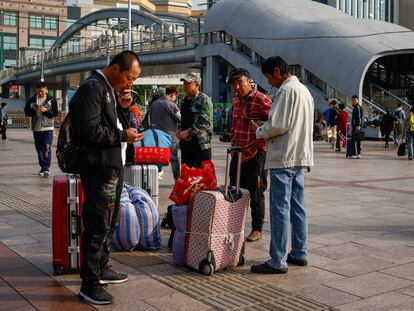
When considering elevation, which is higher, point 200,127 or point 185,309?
point 200,127

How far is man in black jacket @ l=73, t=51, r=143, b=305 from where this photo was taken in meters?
4.02

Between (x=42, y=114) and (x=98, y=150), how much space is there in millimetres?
7183

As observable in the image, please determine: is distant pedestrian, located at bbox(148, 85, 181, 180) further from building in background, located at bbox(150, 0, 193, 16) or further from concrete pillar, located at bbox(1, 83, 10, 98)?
building in background, located at bbox(150, 0, 193, 16)

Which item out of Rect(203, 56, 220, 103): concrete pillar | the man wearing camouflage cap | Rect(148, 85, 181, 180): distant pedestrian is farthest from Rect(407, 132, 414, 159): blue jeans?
Rect(203, 56, 220, 103): concrete pillar

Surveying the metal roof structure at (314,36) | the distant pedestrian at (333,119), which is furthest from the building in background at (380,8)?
the distant pedestrian at (333,119)

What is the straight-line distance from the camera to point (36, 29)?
104812 mm

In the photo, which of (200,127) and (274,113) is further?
(200,127)

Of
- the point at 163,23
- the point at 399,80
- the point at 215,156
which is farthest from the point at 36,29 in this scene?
the point at 215,156

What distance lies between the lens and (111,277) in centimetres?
460

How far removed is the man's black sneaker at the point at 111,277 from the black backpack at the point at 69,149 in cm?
90

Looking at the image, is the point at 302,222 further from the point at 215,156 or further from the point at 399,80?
the point at 399,80

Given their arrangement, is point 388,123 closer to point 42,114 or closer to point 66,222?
point 42,114

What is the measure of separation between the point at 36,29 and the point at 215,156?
9551cm

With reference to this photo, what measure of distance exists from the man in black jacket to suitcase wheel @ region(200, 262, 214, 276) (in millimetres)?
946
